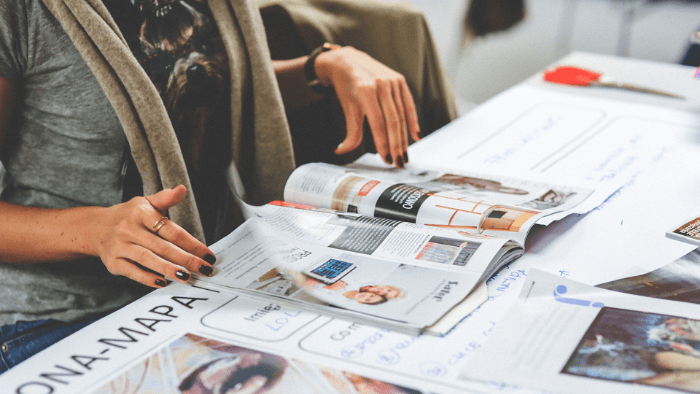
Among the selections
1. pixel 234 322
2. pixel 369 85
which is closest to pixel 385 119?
pixel 369 85

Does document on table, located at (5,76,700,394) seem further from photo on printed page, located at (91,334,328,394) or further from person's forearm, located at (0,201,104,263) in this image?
person's forearm, located at (0,201,104,263)

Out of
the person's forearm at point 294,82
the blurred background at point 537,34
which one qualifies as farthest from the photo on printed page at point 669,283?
the blurred background at point 537,34

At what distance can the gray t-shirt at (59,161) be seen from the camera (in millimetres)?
751

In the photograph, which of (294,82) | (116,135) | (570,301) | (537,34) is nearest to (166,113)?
(116,135)

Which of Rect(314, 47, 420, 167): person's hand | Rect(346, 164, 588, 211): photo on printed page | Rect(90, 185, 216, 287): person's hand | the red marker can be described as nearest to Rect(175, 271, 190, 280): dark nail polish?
Rect(90, 185, 216, 287): person's hand

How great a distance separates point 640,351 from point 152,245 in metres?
0.44

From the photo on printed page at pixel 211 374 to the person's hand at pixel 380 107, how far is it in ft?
1.46

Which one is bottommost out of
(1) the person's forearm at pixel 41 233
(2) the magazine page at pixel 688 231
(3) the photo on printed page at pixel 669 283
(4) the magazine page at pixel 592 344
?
(1) the person's forearm at pixel 41 233

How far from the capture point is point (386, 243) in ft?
1.95

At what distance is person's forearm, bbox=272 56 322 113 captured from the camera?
1.10 m

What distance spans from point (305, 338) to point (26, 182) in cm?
52

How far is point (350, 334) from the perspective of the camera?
0.48 meters

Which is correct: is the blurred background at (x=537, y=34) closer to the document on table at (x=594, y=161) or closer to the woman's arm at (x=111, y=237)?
the document on table at (x=594, y=161)

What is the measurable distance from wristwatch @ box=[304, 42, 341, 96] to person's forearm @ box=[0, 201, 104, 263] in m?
0.48
